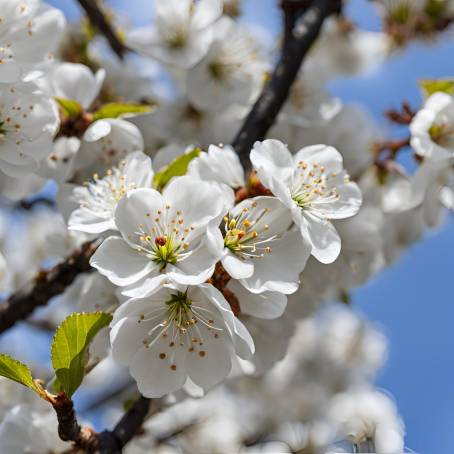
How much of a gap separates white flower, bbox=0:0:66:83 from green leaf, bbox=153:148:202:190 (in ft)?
1.36

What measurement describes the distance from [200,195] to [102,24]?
4.49 feet

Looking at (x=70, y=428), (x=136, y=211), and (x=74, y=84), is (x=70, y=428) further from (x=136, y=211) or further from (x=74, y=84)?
(x=74, y=84)

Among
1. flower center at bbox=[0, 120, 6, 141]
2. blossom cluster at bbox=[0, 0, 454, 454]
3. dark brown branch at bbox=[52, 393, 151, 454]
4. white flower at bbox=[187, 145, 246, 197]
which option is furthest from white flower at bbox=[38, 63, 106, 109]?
dark brown branch at bbox=[52, 393, 151, 454]

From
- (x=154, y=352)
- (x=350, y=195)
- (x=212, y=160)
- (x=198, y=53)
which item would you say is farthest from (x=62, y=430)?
(x=198, y=53)

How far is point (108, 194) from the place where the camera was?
1.66 meters

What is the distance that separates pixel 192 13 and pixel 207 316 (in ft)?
4.20

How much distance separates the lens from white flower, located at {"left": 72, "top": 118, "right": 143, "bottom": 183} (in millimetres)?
1823

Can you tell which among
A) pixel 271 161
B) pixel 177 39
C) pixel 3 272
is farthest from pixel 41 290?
pixel 177 39

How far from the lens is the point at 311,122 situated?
2.42 m

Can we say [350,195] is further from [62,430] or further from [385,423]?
[62,430]

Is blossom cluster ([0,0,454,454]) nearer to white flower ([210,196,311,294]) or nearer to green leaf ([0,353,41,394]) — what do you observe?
white flower ([210,196,311,294])

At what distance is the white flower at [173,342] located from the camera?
1.41 meters

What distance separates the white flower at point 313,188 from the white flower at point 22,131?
568 millimetres

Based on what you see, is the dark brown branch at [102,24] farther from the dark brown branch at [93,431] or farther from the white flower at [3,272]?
the dark brown branch at [93,431]
